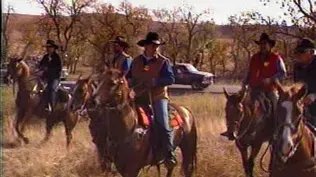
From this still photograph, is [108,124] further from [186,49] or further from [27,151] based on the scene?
[186,49]

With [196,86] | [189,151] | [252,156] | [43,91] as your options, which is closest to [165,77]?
[189,151]

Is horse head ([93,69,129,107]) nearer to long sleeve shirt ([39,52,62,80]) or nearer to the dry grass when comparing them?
the dry grass

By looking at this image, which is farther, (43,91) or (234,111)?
(43,91)

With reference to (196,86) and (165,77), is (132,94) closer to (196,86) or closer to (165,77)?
(165,77)

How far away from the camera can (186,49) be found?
154 ft

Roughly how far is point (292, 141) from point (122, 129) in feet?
7.69

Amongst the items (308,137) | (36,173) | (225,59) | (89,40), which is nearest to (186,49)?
(225,59)

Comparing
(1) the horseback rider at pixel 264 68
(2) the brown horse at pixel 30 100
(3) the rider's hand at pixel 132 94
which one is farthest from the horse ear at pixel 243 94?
(2) the brown horse at pixel 30 100

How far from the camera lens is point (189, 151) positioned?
9117 millimetres

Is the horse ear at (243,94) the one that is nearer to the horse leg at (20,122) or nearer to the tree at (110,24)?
the horse leg at (20,122)

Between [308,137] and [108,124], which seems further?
[108,124]

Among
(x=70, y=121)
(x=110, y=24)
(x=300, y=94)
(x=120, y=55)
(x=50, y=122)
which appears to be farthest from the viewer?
(x=110, y=24)

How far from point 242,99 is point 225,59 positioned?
40762mm

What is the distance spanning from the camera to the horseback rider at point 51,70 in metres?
12.9
